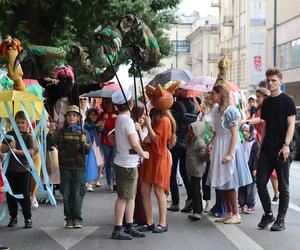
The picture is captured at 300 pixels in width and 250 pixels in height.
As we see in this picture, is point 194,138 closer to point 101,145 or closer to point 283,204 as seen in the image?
point 283,204

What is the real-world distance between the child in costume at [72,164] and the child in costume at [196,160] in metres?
1.53

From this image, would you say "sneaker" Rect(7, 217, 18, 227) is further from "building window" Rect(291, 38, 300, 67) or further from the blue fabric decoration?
"building window" Rect(291, 38, 300, 67)

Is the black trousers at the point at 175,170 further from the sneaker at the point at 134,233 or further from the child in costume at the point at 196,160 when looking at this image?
the sneaker at the point at 134,233

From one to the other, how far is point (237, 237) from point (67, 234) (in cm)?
198

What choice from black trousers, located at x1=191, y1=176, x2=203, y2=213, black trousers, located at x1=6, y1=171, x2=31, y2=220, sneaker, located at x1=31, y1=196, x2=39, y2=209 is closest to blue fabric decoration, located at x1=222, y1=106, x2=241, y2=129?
black trousers, located at x1=191, y1=176, x2=203, y2=213

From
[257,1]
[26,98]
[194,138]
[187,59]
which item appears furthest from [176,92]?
[187,59]

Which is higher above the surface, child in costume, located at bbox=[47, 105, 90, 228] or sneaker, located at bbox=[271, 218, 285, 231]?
child in costume, located at bbox=[47, 105, 90, 228]

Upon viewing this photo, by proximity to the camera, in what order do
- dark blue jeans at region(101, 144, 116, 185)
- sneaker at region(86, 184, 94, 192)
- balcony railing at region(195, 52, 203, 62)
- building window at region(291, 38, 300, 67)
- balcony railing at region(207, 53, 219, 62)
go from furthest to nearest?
1. balcony railing at region(195, 52, 203, 62)
2. balcony railing at region(207, 53, 219, 62)
3. building window at region(291, 38, 300, 67)
4. dark blue jeans at region(101, 144, 116, 185)
5. sneaker at region(86, 184, 94, 192)

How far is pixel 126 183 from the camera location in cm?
706

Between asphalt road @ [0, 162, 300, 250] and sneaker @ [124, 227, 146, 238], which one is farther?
sneaker @ [124, 227, 146, 238]

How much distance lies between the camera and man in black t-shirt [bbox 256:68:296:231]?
7520 millimetres

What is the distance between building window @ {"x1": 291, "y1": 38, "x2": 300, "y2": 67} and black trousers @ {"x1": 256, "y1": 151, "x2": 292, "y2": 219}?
3825cm

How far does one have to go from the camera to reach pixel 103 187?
39.3 feet

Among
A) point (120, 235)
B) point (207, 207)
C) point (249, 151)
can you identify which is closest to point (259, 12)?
point (249, 151)
